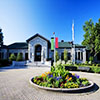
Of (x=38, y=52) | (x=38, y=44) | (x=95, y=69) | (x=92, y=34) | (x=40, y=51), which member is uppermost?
(x=92, y=34)

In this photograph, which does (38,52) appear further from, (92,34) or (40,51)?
(92,34)

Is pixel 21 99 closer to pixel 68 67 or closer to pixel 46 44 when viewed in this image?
pixel 68 67

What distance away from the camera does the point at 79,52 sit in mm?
22141

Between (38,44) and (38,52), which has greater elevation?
(38,44)

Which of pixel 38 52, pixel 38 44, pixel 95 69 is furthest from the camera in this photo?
pixel 38 52

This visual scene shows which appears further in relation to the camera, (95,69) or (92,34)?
(92,34)

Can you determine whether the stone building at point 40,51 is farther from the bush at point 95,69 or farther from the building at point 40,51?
the bush at point 95,69

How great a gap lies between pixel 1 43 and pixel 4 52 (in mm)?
3966

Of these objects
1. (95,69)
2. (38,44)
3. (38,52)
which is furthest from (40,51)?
(95,69)

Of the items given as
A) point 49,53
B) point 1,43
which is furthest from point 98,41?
point 1,43

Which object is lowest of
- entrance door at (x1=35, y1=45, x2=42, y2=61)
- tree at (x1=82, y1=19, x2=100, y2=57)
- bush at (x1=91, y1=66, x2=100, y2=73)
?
bush at (x1=91, y1=66, x2=100, y2=73)

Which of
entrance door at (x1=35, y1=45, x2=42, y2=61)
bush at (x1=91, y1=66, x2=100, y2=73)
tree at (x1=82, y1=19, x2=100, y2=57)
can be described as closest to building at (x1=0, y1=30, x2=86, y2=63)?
entrance door at (x1=35, y1=45, x2=42, y2=61)

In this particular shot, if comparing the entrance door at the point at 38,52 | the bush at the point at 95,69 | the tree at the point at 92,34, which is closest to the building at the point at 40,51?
the entrance door at the point at 38,52

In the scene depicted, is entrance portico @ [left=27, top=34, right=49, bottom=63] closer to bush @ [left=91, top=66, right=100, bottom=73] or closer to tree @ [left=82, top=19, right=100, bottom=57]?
tree @ [left=82, top=19, right=100, bottom=57]
